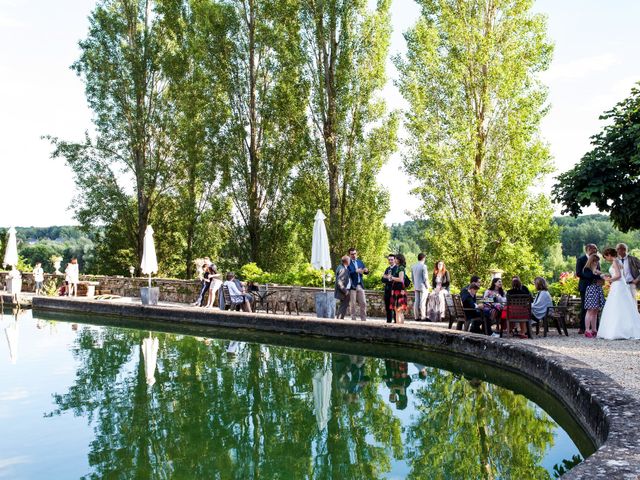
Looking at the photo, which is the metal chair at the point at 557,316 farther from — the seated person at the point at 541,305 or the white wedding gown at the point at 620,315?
the white wedding gown at the point at 620,315

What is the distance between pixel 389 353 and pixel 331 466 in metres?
6.92

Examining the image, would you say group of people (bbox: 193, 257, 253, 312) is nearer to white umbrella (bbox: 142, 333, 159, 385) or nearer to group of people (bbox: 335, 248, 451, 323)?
white umbrella (bbox: 142, 333, 159, 385)

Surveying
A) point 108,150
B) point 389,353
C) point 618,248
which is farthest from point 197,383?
point 108,150

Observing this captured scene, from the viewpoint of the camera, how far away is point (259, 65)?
2781 cm

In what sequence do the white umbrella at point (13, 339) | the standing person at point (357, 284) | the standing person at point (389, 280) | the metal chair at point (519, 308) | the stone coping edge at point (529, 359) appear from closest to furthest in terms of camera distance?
the stone coping edge at point (529, 359) → the metal chair at point (519, 308) → the white umbrella at point (13, 339) → the standing person at point (389, 280) → the standing person at point (357, 284)

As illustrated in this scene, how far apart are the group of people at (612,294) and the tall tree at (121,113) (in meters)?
24.1

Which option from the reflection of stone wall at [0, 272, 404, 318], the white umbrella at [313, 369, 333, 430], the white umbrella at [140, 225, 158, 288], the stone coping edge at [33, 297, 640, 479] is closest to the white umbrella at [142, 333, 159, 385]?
the stone coping edge at [33, 297, 640, 479]

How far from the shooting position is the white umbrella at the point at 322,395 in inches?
318

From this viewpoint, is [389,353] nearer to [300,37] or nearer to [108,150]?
[300,37]

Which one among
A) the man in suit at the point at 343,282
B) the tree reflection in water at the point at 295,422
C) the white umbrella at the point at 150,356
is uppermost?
the man in suit at the point at 343,282

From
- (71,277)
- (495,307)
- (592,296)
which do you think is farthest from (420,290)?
(71,277)

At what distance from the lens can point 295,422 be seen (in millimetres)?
7895

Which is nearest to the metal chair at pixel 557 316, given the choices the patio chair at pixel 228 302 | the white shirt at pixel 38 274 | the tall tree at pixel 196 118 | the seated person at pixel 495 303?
the seated person at pixel 495 303

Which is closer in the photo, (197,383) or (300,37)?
(197,383)
